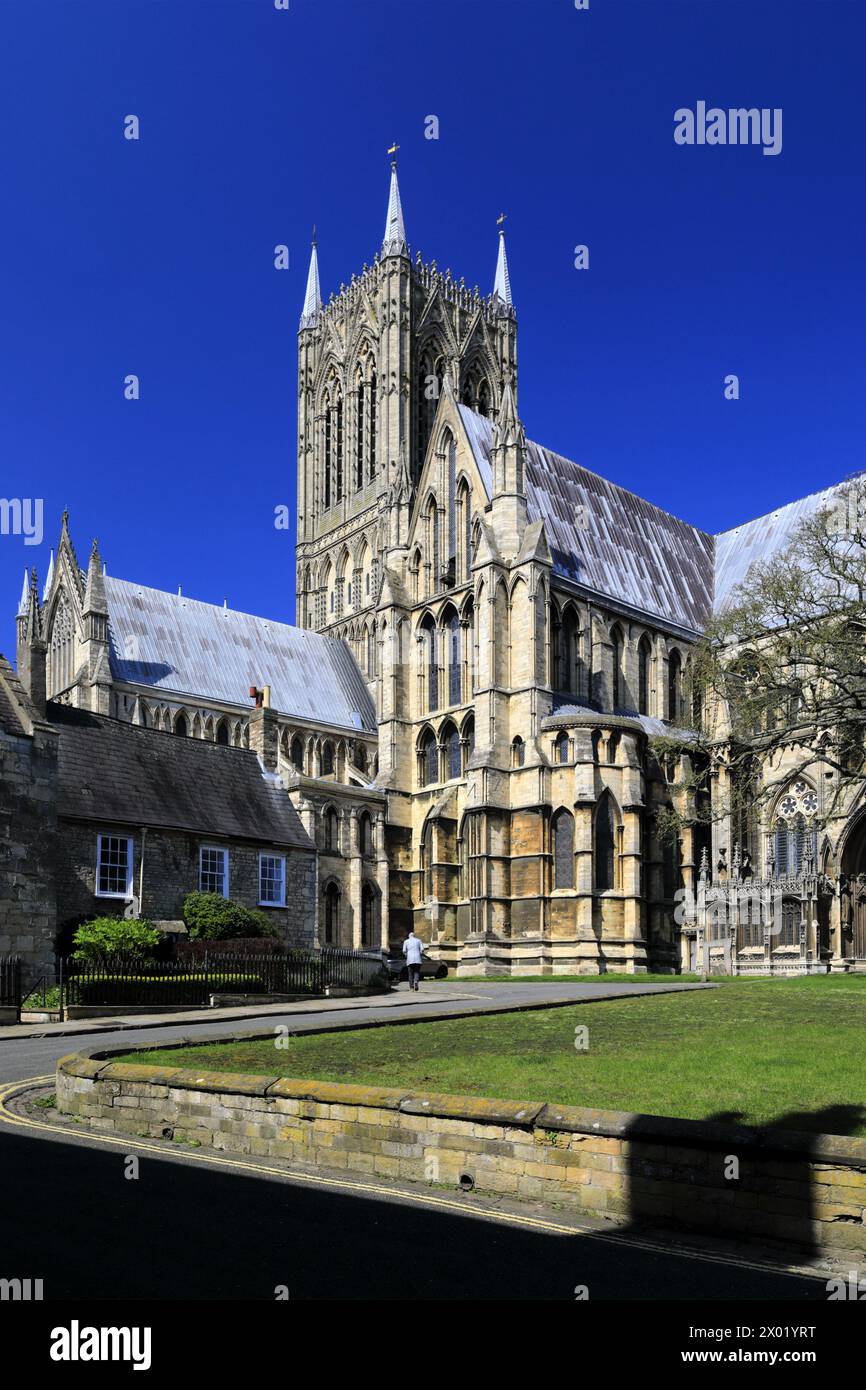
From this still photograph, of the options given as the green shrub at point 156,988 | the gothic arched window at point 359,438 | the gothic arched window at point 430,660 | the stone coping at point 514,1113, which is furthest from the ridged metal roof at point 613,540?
the stone coping at point 514,1113

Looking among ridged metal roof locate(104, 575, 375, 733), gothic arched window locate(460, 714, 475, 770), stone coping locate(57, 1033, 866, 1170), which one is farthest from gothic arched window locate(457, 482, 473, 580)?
stone coping locate(57, 1033, 866, 1170)

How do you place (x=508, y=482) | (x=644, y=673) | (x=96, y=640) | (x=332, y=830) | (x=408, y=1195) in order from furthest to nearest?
1. (x=644, y=673)
2. (x=96, y=640)
3. (x=508, y=482)
4. (x=332, y=830)
5. (x=408, y=1195)

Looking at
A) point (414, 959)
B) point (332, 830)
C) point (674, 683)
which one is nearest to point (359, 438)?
point (674, 683)

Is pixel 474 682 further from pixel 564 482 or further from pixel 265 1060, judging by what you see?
pixel 265 1060

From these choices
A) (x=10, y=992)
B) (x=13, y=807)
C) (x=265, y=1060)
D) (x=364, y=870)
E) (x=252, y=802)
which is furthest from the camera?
(x=364, y=870)

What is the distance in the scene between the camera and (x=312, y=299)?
318 ft

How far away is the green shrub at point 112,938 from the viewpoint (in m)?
28.1

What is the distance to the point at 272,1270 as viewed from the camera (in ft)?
24.5

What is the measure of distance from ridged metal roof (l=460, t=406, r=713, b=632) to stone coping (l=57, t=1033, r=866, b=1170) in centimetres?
4283

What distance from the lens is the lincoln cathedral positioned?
35.9 metres

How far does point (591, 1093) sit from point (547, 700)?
39768mm

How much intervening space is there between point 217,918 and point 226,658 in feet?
115

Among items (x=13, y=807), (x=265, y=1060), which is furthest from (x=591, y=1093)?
(x=13, y=807)

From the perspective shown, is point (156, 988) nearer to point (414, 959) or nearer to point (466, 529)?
point (414, 959)
